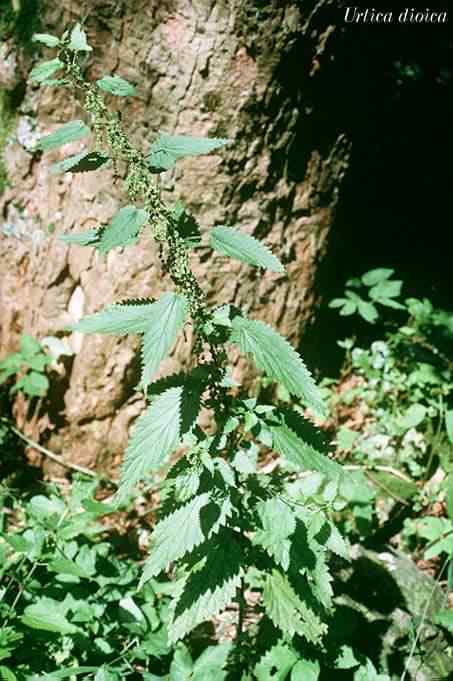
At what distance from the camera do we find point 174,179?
2551 millimetres

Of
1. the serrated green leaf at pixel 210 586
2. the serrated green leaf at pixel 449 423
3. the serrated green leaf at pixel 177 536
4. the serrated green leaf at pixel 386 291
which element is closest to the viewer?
the serrated green leaf at pixel 177 536

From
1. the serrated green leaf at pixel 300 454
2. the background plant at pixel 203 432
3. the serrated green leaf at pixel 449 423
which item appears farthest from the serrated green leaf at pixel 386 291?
the serrated green leaf at pixel 300 454

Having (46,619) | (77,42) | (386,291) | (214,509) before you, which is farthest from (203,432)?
(386,291)

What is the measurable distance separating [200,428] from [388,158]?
3.14 meters

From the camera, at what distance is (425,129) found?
13.5ft

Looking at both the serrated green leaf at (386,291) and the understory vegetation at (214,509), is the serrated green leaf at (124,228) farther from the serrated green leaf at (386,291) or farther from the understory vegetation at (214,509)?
the serrated green leaf at (386,291)

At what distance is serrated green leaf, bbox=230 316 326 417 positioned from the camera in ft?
4.47

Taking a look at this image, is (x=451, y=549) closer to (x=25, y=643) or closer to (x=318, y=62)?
(x=25, y=643)

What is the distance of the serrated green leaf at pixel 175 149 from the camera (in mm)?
1304

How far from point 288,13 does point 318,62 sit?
28 cm

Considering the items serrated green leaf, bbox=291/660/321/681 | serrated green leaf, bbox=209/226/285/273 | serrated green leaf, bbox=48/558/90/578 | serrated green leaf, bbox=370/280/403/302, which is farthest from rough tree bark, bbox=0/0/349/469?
serrated green leaf, bbox=291/660/321/681

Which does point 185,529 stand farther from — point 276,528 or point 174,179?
point 174,179

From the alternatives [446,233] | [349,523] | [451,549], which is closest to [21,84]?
[349,523]

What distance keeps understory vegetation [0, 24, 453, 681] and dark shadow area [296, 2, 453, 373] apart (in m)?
0.42
